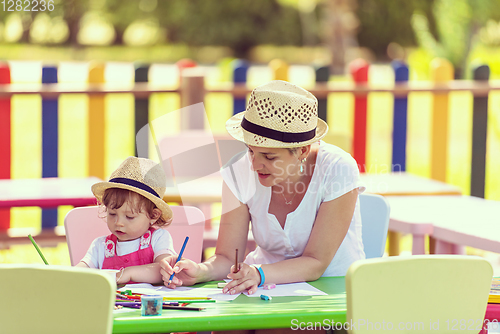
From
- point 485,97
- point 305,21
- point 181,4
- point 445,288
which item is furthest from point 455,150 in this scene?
point 181,4

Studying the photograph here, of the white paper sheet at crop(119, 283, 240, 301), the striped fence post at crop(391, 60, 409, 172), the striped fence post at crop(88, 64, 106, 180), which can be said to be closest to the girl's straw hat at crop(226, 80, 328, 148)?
the white paper sheet at crop(119, 283, 240, 301)

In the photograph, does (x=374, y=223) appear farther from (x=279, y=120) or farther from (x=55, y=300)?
(x=55, y=300)

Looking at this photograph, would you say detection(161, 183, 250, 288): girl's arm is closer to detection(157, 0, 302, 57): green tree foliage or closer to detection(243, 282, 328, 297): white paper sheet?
detection(243, 282, 328, 297): white paper sheet

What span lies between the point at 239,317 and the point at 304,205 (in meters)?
0.70

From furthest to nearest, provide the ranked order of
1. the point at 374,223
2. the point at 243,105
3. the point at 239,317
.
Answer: the point at 243,105 → the point at 374,223 → the point at 239,317

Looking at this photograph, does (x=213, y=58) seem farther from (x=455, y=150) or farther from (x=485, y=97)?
(x=485, y=97)

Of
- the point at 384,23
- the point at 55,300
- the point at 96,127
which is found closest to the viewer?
the point at 55,300

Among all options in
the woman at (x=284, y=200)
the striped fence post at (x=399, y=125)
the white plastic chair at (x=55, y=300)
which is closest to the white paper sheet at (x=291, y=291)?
the woman at (x=284, y=200)

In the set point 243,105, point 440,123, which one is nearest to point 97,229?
point 243,105

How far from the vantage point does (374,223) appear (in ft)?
8.69

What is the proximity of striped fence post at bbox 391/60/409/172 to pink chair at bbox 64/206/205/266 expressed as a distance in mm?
3234

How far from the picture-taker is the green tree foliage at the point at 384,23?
22375 millimetres

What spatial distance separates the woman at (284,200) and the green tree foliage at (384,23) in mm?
20858

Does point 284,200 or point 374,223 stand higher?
point 284,200
